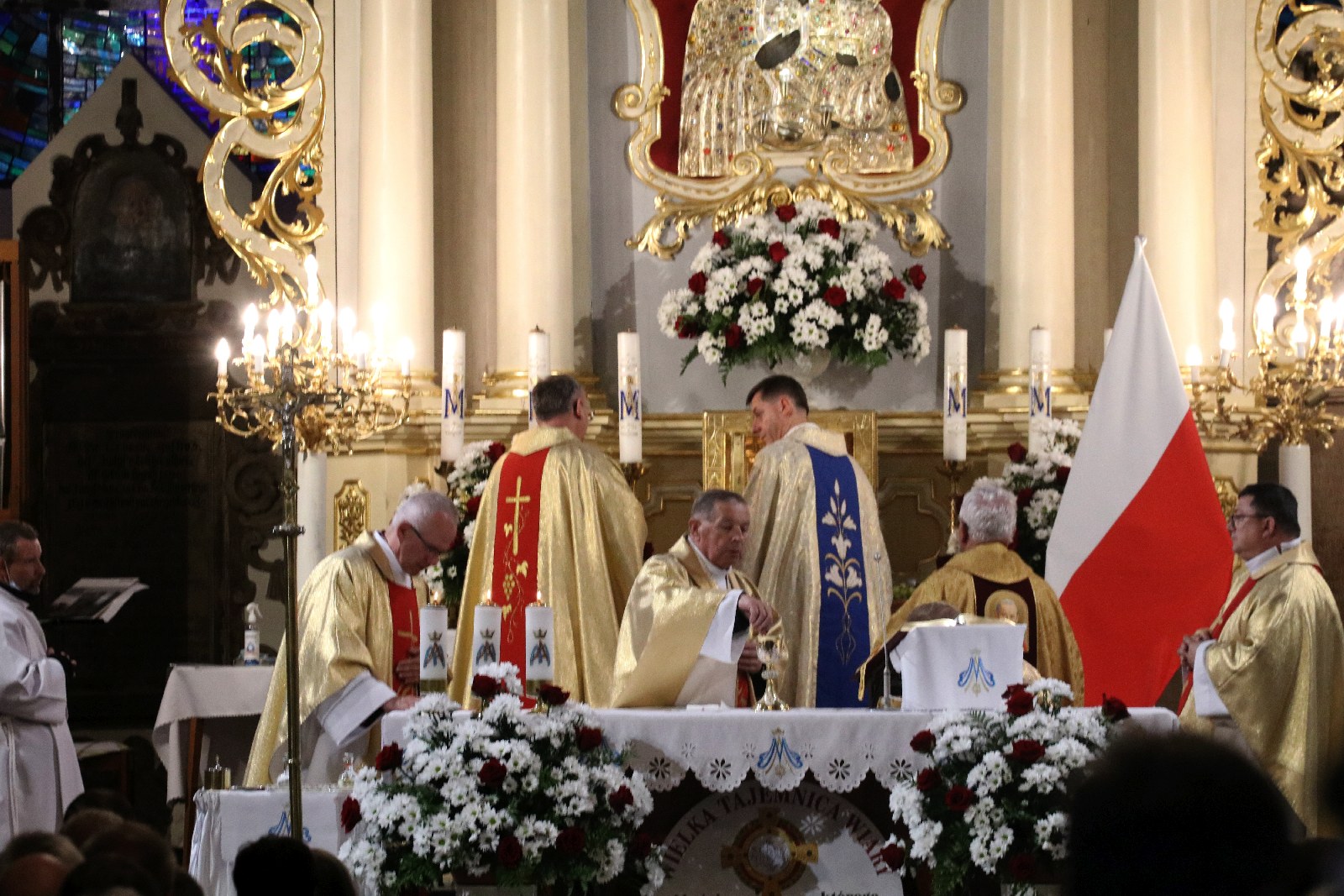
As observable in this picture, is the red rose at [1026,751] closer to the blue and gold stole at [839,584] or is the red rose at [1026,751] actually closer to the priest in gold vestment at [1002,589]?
the priest in gold vestment at [1002,589]

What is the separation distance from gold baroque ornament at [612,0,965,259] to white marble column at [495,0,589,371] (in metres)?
0.47

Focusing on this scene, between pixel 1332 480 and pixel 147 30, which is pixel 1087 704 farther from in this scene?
pixel 147 30

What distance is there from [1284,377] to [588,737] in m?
4.51

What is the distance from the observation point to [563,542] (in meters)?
8.27

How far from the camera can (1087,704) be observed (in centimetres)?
784

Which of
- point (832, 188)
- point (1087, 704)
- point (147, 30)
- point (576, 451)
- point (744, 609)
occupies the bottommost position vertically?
point (1087, 704)

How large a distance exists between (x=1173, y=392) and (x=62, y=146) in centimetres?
985

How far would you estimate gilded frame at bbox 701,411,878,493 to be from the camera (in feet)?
31.4

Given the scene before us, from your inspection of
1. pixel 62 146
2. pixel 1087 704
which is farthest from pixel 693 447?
pixel 62 146

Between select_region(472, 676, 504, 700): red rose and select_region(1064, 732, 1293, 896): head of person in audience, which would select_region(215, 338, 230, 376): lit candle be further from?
select_region(1064, 732, 1293, 896): head of person in audience

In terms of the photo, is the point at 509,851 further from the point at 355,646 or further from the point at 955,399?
the point at 955,399

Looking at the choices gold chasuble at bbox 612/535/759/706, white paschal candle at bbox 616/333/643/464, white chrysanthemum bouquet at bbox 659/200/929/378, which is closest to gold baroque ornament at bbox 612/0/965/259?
white chrysanthemum bouquet at bbox 659/200/929/378

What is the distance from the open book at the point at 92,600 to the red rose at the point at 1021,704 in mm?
4926

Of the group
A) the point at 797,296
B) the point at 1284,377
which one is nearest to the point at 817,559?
the point at 797,296
